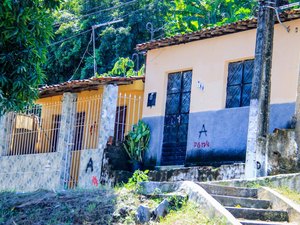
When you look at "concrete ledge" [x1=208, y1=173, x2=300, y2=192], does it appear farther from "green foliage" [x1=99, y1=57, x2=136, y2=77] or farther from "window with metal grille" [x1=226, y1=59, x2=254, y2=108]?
"green foliage" [x1=99, y1=57, x2=136, y2=77]

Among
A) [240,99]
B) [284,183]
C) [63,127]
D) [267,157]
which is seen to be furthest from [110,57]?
[284,183]

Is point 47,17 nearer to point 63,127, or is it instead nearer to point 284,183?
point 284,183

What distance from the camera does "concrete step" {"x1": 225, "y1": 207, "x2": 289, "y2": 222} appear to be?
1012 cm

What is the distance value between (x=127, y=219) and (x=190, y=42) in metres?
8.70

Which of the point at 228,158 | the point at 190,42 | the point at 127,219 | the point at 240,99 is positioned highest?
the point at 190,42

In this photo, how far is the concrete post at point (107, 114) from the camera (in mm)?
17797

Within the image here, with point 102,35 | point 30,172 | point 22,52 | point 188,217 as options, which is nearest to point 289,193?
point 188,217

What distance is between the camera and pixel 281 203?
10.6 meters

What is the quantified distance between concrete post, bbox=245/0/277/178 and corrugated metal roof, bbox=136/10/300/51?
2.30ft

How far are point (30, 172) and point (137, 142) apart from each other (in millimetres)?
3586

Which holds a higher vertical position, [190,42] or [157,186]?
[190,42]

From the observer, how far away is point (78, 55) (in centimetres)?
2811

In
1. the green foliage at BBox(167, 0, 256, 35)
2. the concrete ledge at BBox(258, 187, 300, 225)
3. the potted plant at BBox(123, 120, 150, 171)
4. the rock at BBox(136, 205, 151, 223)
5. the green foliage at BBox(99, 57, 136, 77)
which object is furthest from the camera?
the green foliage at BBox(167, 0, 256, 35)

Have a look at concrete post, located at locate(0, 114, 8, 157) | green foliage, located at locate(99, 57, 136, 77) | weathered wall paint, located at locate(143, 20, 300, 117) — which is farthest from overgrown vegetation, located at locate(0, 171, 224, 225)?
green foliage, located at locate(99, 57, 136, 77)
